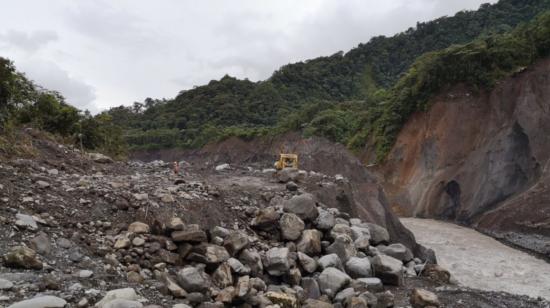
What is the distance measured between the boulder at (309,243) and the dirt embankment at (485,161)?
1127 centimetres

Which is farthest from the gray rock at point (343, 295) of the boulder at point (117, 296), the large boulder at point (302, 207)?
the boulder at point (117, 296)

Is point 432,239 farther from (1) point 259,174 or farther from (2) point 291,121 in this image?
(2) point 291,121

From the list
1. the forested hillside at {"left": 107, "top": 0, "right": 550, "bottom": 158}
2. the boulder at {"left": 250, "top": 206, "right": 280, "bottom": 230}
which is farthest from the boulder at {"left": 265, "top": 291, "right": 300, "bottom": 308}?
the forested hillside at {"left": 107, "top": 0, "right": 550, "bottom": 158}

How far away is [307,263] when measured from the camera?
816 cm

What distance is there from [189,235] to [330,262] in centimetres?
276

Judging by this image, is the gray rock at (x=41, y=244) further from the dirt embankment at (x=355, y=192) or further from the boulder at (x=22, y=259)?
the dirt embankment at (x=355, y=192)

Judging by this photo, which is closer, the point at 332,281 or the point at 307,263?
the point at 332,281

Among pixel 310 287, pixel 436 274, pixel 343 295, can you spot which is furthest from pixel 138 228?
pixel 436 274

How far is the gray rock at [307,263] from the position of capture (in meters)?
8.09

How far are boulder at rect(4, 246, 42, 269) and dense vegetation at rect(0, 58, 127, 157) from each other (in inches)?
187

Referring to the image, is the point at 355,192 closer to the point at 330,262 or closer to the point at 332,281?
the point at 330,262

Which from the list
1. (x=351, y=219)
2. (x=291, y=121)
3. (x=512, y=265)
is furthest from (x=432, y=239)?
(x=291, y=121)

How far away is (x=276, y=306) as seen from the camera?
253 inches

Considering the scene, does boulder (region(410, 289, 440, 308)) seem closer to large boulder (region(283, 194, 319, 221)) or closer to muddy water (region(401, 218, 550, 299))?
large boulder (region(283, 194, 319, 221))
